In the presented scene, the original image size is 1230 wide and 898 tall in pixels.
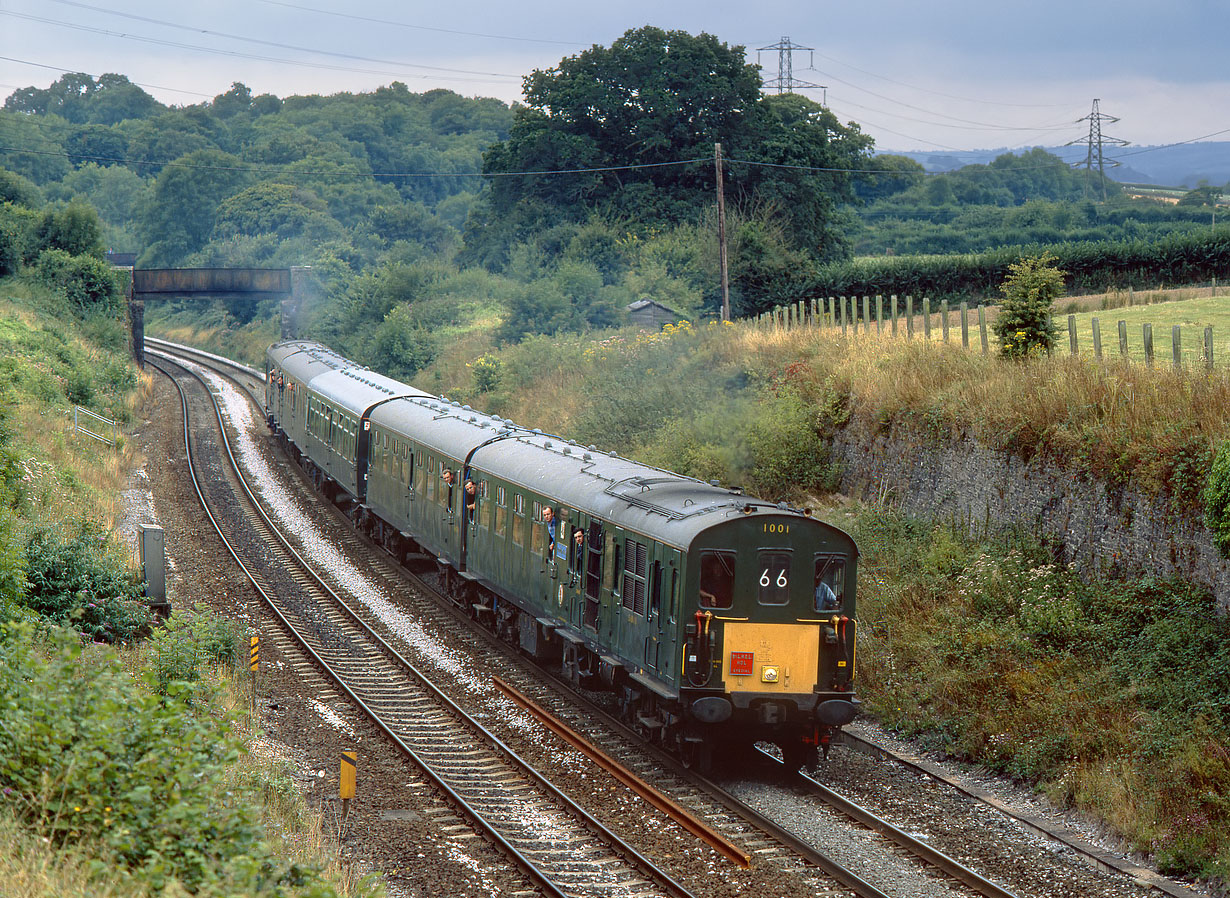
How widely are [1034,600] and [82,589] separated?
13.2 metres

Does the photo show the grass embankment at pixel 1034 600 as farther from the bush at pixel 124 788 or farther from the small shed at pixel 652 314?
the small shed at pixel 652 314

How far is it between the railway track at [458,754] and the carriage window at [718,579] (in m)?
2.65

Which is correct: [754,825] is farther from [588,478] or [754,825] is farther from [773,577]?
[588,478]

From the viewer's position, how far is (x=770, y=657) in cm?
1330

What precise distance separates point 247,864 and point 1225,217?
3522 inches

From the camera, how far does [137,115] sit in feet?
493

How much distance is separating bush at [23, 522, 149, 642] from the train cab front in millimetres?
8560

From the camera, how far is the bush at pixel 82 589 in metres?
16.6

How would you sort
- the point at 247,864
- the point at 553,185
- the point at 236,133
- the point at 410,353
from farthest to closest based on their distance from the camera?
the point at 236,133
the point at 553,185
the point at 410,353
the point at 247,864

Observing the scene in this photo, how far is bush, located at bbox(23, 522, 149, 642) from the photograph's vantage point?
54.4 ft

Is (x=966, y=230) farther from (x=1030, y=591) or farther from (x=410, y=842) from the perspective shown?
(x=410, y=842)

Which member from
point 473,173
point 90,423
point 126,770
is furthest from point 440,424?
point 473,173

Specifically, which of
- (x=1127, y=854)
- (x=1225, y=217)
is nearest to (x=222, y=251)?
(x=1225, y=217)

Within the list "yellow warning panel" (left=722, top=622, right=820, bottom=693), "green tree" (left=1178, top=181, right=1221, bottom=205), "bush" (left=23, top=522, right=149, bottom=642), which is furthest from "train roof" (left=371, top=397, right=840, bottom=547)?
"green tree" (left=1178, top=181, right=1221, bottom=205)
